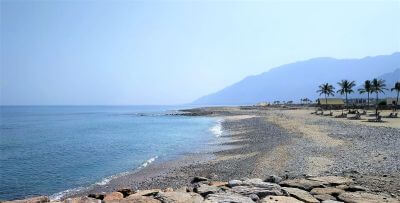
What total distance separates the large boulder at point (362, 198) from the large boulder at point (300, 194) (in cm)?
80

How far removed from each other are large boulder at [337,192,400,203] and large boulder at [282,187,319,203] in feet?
2.64

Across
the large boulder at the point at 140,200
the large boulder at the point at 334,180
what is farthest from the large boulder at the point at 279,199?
the large boulder at the point at 140,200

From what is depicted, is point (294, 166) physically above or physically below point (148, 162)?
above

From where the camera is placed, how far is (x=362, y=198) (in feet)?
32.9

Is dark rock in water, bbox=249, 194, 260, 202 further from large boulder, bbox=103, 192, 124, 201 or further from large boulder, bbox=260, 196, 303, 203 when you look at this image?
large boulder, bbox=103, 192, 124, 201

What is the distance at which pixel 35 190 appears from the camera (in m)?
19.5

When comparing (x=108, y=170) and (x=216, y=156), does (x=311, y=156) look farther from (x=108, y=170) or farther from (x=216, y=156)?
(x=108, y=170)

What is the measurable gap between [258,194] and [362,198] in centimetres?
289

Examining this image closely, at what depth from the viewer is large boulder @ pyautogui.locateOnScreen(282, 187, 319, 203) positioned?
32.9ft

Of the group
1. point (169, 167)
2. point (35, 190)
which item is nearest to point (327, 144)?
point (169, 167)

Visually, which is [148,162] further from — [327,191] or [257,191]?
[327,191]

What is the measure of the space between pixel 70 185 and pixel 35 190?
185cm

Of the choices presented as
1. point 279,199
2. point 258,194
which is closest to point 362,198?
point 279,199

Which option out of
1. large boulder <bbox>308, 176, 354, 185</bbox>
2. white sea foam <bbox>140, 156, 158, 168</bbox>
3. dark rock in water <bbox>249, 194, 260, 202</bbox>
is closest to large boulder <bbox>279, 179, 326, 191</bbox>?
large boulder <bbox>308, 176, 354, 185</bbox>
